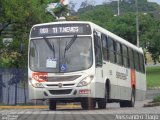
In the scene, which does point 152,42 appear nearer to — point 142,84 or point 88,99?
point 142,84

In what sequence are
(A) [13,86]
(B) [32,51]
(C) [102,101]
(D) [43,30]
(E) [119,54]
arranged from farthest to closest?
(A) [13,86]
(E) [119,54]
(C) [102,101]
(D) [43,30]
(B) [32,51]

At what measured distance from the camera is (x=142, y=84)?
108 ft

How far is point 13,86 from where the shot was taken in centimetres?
3256

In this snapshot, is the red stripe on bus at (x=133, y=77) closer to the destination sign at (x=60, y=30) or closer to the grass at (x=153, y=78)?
the destination sign at (x=60, y=30)

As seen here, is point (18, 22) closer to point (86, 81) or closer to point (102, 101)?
point (102, 101)

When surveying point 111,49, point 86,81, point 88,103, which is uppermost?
point 111,49

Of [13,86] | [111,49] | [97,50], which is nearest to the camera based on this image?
[97,50]

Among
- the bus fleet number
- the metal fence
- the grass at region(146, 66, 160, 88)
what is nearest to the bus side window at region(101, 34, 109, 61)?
the bus fleet number

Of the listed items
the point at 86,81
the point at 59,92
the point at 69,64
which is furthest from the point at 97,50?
the point at 59,92

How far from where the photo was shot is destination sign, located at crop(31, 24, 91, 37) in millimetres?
22047

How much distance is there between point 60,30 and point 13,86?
436 inches

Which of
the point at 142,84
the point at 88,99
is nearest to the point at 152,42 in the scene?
the point at 142,84

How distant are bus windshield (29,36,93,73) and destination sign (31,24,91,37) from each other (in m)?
0.26

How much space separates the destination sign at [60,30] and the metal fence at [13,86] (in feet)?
32.1
